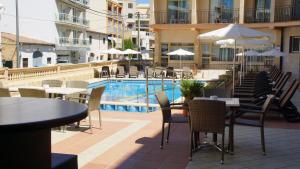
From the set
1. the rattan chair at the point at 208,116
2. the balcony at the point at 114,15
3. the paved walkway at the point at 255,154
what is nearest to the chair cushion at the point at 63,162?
the paved walkway at the point at 255,154

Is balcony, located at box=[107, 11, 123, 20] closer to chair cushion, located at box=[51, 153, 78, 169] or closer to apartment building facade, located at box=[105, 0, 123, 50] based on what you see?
apartment building facade, located at box=[105, 0, 123, 50]

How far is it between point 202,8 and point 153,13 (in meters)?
4.22

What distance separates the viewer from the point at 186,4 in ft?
104

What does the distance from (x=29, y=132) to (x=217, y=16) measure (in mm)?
29331

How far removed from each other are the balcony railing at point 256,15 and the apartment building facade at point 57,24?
942 inches

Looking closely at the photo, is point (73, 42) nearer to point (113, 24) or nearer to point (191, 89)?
point (113, 24)

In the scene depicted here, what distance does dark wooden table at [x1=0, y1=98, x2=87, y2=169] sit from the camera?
2295mm

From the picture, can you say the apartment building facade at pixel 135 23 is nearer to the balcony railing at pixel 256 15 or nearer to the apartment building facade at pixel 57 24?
the apartment building facade at pixel 57 24

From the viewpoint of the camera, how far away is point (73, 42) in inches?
1897

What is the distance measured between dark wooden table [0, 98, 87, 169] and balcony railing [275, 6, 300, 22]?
82.6 ft

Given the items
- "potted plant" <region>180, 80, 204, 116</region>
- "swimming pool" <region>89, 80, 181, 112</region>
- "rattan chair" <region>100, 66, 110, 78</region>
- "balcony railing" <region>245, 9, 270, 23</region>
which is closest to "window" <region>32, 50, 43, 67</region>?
"rattan chair" <region>100, 66, 110, 78</region>

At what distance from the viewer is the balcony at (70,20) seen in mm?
44534

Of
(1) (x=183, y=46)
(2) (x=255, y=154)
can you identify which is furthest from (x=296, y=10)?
(2) (x=255, y=154)

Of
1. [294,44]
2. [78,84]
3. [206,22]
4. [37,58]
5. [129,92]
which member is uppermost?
[206,22]
